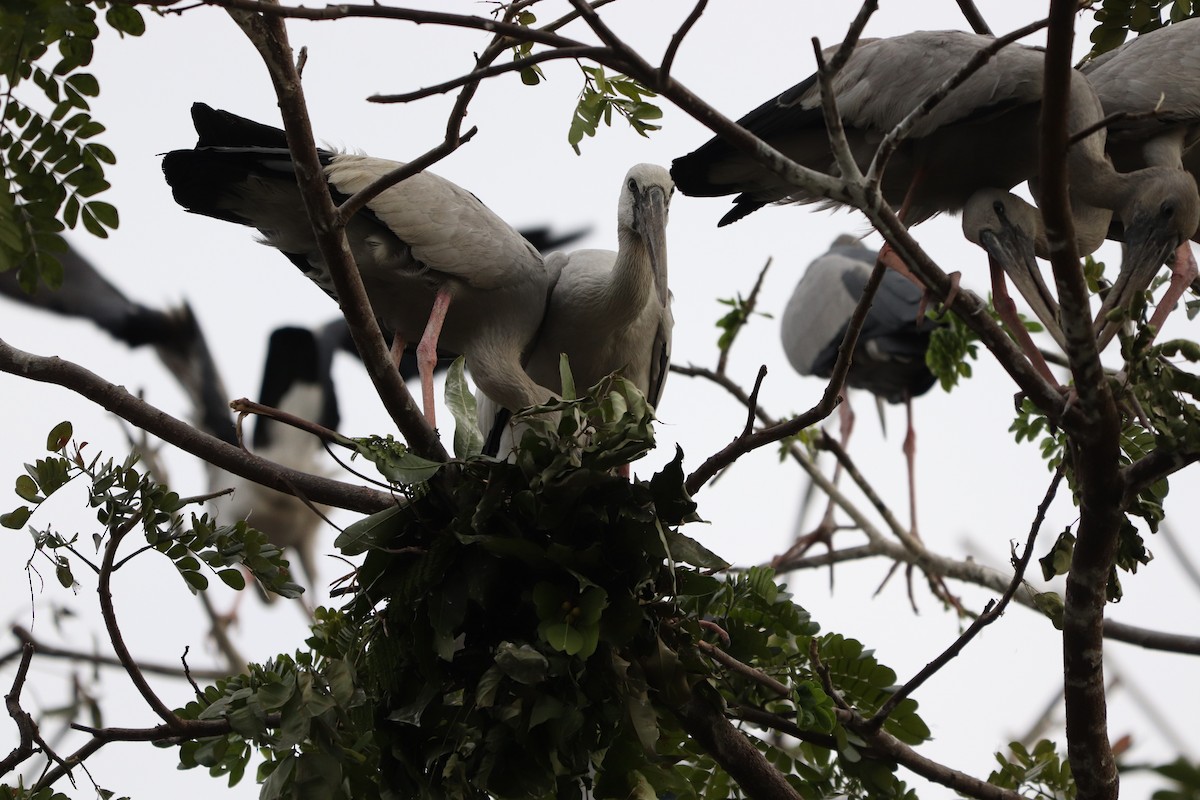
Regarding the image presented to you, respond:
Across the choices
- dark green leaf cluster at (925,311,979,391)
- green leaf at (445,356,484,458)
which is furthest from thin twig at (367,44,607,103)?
dark green leaf cluster at (925,311,979,391)

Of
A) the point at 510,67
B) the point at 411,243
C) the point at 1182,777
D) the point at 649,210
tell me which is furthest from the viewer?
the point at 649,210

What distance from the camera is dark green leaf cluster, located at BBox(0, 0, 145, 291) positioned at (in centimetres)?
251

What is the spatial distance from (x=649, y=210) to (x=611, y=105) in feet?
2.68

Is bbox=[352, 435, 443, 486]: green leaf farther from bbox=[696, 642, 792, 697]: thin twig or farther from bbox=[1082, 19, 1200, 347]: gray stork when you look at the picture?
bbox=[1082, 19, 1200, 347]: gray stork

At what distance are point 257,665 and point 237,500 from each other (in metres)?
6.79

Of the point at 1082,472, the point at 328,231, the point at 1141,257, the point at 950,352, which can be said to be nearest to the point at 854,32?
the point at 1082,472

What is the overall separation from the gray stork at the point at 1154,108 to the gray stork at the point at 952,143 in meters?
0.01

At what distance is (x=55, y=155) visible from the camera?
103 inches

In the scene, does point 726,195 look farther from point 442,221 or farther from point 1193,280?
point 1193,280

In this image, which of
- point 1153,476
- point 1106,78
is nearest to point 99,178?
point 1153,476

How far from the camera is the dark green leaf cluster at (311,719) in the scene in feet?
7.99

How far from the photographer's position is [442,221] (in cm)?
441

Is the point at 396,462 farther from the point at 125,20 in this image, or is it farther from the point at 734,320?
the point at 734,320

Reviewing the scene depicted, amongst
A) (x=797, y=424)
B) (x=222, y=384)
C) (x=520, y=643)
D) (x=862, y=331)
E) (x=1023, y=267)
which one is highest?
(x=862, y=331)
